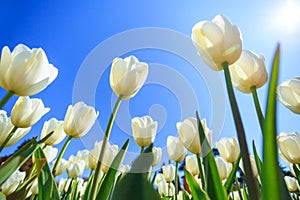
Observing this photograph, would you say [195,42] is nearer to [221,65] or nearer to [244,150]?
[221,65]

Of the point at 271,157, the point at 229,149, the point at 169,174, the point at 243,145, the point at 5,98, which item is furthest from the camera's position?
the point at 169,174

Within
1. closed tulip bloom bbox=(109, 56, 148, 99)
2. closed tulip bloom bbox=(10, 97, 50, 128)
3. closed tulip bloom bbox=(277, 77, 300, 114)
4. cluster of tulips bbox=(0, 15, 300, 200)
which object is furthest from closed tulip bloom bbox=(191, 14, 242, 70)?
closed tulip bloom bbox=(10, 97, 50, 128)

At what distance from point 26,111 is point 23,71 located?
32 cm

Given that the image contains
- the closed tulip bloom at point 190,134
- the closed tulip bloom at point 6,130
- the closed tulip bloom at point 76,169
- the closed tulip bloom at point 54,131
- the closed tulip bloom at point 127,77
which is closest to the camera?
the closed tulip bloom at point 127,77

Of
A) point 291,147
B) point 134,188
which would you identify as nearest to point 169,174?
point 291,147

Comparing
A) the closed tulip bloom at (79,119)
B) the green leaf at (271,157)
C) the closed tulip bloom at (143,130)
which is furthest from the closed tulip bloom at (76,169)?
the green leaf at (271,157)

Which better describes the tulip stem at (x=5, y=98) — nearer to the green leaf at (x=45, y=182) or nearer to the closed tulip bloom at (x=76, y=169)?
the green leaf at (x=45, y=182)

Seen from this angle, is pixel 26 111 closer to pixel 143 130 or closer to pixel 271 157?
pixel 143 130

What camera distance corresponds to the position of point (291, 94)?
1261mm

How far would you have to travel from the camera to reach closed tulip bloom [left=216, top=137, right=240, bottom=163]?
1.81 m

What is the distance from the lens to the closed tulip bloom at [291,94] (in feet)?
3.94

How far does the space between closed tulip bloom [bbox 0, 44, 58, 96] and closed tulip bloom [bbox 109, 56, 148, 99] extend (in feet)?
0.77

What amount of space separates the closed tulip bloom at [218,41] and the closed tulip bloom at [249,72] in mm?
129

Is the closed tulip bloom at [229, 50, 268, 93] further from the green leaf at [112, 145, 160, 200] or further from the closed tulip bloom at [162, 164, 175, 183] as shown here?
the closed tulip bloom at [162, 164, 175, 183]
